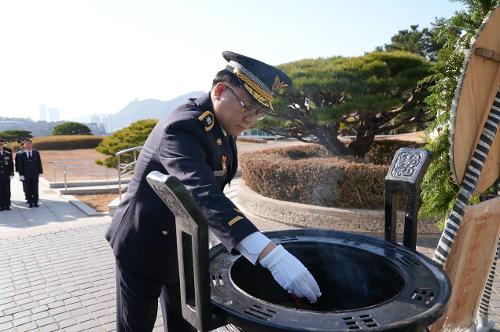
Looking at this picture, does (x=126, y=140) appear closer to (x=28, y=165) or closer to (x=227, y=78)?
(x=28, y=165)

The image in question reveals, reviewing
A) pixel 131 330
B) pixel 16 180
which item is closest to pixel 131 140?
pixel 16 180

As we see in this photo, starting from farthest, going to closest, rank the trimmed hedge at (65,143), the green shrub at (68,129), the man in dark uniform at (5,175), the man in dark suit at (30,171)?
the green shrub at (68,129) → the trimmed hedge at (65,143) → the man in dark suit at (30,171) → the man in dark uniform at (5,175)

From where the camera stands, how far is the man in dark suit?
358 inches

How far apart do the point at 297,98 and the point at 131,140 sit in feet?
24.4

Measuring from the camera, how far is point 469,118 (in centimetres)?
232

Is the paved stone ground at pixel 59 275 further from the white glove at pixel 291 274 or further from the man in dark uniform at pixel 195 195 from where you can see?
the white glove at pixel 291 274

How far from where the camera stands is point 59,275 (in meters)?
4.74

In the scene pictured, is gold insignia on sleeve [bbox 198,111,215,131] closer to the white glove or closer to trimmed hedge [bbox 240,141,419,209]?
the white glove

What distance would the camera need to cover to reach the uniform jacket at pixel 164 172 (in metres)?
1.76

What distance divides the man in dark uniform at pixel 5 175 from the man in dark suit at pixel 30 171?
0.80 feet

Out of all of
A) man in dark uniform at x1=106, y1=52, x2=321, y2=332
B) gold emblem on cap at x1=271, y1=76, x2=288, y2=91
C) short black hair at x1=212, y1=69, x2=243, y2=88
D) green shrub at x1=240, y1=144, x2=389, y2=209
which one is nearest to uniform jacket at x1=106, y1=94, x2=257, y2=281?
man in dark uniform at x1=106, y1=52, x2=321, y2=332

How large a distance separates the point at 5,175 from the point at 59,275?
5607 mm

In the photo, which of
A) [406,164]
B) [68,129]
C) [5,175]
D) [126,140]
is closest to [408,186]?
[406,164]

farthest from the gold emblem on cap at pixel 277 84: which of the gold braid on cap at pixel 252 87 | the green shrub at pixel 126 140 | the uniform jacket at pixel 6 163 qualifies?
the green shrub at pixel 126 140
